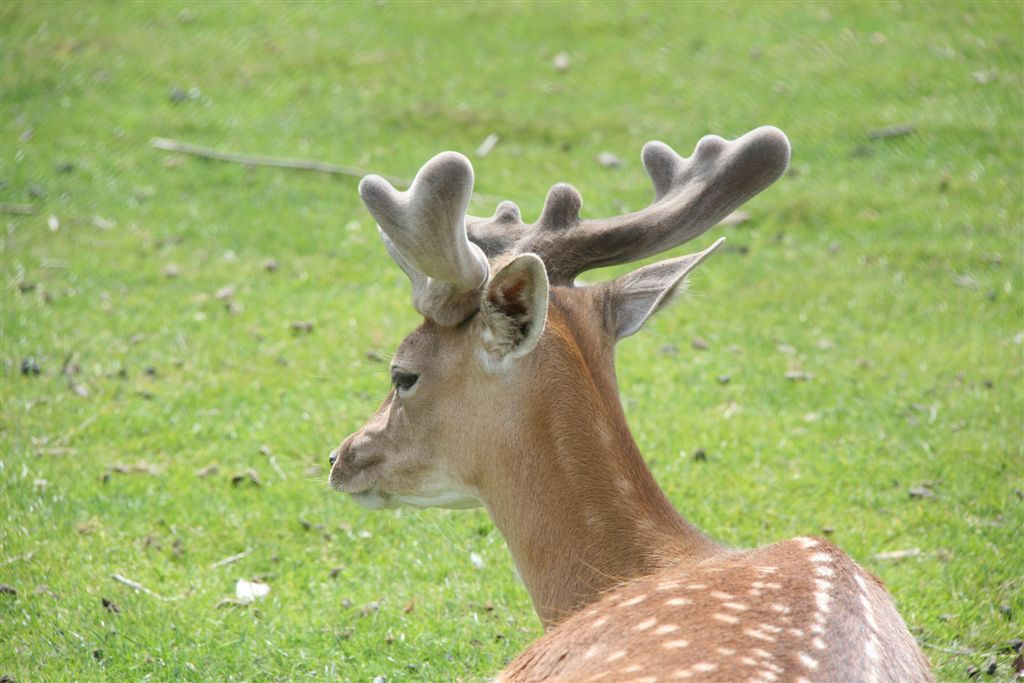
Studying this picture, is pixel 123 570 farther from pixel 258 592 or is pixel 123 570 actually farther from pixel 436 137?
pixel 436 137

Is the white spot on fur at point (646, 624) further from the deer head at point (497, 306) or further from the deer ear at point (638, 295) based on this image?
the deer ear at point (638, 295)

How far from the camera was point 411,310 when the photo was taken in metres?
8.52

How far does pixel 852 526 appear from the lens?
6.03m

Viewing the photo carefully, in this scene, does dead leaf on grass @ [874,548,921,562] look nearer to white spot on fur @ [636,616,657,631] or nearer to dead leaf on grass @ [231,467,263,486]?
white spot on fur @ [636,616,657,631]

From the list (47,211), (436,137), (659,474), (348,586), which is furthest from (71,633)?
(436,137)

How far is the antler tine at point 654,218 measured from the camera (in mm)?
4195

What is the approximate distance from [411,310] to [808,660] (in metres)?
5.82

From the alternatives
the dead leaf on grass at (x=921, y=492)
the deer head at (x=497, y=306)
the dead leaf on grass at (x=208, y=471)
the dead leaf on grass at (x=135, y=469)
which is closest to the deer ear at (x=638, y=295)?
the deer head at (x=497, y=306)

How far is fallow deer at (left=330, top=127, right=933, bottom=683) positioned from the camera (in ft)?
10.6

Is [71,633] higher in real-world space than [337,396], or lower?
higher

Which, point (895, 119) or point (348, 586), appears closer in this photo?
point (348, 586)

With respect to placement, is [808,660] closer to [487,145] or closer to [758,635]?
[758,635]

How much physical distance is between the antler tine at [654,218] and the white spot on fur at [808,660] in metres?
1.63

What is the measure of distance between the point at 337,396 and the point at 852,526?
3.17 metres
